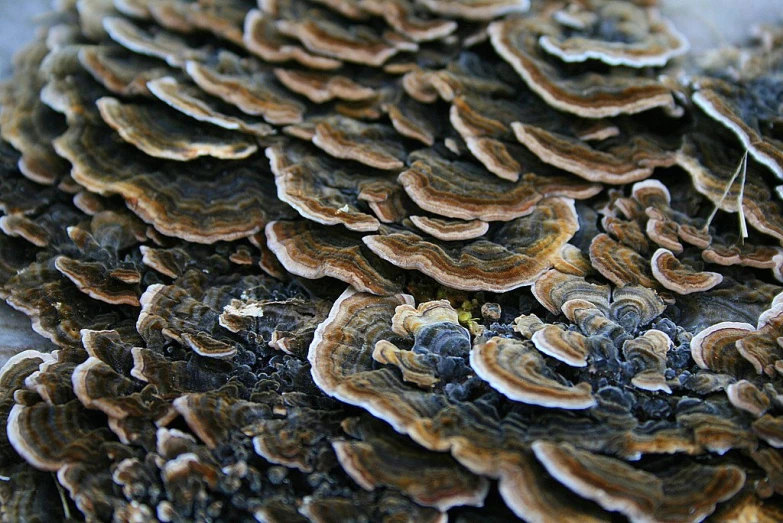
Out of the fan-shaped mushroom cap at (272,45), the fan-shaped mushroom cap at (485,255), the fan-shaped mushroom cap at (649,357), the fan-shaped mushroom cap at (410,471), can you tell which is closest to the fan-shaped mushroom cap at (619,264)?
the fan-shaped mushroom cap at (485,255)

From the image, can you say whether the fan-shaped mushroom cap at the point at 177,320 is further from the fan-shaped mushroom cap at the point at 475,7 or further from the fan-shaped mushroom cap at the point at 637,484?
the fan-shaped mushroom cap at the point at 475,7

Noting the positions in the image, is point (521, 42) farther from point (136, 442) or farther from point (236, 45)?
point (136, 442)

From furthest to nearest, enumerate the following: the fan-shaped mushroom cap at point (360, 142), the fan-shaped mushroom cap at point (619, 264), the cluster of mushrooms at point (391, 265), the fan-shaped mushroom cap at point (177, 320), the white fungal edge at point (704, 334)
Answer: the fan-shaped mushroom cap at point (360, 142)
the fan-shaped mushroom cap at point (619, 264)
the fan-shaped mushroom cap at point (177, 320)
the white fungal edge at point (704, 334)
the cluster of mushrooms at point (391, 265)

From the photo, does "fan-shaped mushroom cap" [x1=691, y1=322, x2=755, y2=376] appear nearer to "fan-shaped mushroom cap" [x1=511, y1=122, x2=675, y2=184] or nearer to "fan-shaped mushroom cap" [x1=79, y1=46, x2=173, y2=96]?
"fan-shaped mushroom cap" [x1=511, y1=122, x2=675, y2=184]

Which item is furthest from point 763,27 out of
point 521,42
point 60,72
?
point 60,72

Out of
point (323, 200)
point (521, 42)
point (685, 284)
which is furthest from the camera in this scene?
point (521, 42)

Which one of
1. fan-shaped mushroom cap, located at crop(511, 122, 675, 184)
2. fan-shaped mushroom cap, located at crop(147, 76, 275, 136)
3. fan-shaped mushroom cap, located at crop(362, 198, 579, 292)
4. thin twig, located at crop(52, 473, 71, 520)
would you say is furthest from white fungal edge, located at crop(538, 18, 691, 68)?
thin twig, located at crop(52, 473, 71, 520)
